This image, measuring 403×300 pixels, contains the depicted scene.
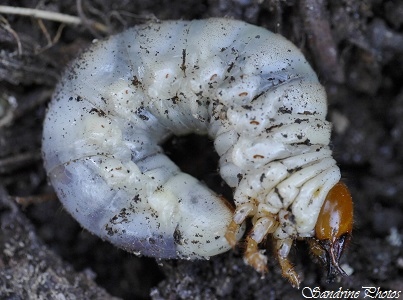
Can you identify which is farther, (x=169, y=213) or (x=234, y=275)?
(x=234, y=275)

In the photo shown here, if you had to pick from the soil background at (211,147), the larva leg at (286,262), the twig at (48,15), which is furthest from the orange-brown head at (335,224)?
the twig at (48,15)

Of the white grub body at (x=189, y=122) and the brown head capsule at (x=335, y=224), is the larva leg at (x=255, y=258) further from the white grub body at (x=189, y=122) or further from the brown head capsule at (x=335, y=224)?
the brown head capsule at (x=335, y=224)

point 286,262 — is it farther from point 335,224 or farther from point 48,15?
point 48,15

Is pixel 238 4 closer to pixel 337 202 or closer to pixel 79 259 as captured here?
pixel 337 202

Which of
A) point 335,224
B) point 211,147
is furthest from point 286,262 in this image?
point 211,147

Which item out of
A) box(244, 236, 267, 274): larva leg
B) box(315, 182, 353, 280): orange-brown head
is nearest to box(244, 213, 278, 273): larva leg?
box(244, 236, 267, 274): larva leg

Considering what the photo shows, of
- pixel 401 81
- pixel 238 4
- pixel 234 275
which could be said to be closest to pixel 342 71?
pixel 401 81

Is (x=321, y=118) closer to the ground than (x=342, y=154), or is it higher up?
higher up

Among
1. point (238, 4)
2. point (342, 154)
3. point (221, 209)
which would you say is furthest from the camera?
point (342, 154)
